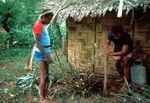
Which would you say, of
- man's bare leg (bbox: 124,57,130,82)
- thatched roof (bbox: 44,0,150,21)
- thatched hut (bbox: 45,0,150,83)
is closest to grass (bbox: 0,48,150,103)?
man's bare leg (bbox: 124,57,130,82)

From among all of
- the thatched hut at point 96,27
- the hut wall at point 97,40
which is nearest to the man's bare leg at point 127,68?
the thatched hut at point 96,27

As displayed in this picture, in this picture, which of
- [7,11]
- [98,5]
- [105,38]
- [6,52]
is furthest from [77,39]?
[7,11]

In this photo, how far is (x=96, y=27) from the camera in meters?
9.82

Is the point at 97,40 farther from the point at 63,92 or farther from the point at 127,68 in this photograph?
the point at 63,92

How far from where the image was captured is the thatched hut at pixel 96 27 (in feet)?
28.3

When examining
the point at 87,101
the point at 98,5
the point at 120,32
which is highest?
the point at 98,5

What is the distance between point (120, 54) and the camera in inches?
330

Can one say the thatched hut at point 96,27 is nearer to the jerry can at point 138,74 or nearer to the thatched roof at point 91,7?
the thatched roof at point 91,7

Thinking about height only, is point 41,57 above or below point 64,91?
above

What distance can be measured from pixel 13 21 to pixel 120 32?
893 cm

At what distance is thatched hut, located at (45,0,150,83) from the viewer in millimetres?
8627

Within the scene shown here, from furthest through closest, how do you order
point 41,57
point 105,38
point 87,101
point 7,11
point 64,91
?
point 7,11 → point 105,38 → point 64,91 → point 87,101 → point 41,57

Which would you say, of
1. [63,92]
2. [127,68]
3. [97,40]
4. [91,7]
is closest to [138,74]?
[127,68]

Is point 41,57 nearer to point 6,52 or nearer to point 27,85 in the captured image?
point 27,85
